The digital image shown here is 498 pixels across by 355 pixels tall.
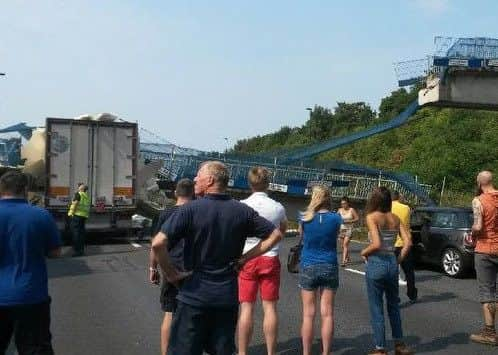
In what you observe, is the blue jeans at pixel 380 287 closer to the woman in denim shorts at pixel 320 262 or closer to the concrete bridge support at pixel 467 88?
the woman in denim shorts at pixel 320 262

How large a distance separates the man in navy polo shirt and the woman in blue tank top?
2614 millimetres

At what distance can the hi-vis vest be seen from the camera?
17.1 m

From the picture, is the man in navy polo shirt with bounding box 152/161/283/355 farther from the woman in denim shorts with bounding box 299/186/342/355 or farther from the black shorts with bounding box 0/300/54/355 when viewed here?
the woman in denim shorts with bounding box 299/186/342/355

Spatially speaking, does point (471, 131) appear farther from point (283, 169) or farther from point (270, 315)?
point (270, 315)

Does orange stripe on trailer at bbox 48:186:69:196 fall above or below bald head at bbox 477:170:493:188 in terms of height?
below

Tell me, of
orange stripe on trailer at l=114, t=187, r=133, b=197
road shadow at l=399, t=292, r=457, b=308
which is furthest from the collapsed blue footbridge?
road shadow at l=399, t=292, r=457, b=308

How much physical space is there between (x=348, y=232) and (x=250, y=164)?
17328mm

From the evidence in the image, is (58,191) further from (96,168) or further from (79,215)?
(79,215)

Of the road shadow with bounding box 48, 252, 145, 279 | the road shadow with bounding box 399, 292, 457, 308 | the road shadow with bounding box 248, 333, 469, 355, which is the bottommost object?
the road shadow with bounding box 48, 252, 145, 279

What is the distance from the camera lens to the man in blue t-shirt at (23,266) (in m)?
4.87

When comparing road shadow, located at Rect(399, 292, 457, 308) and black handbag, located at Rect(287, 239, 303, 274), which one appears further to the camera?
road shadow, located at Rect(399, 292, 457, 308)

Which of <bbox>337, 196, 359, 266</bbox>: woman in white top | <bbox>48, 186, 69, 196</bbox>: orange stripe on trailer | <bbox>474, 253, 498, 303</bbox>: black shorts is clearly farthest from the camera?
<bbox>48, 186, 69, 196</bbox>: orange stripe on trailer

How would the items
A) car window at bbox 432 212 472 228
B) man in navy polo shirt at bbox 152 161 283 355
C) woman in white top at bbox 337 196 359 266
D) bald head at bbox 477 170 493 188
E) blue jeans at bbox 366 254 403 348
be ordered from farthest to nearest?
woman in white top at bbox 337 196 359 266 → car window at bbox 432 212 472 228 → bald head at bbox 477 170 493 188 → blue jeans at bbox 366 254 403 348 → man in navy polo shirt at bbox 152 161 283 355

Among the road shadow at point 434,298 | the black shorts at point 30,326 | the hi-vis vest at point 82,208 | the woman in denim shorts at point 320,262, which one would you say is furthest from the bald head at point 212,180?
the hi-vis vest at point 82,208
